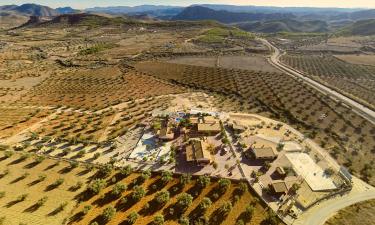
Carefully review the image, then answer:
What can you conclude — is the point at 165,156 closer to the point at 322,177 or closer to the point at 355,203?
the point at 322,177

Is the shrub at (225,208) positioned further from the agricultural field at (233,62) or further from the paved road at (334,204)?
the agricultural field at (233,62)

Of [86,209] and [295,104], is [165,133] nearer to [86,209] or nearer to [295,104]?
[86,209]

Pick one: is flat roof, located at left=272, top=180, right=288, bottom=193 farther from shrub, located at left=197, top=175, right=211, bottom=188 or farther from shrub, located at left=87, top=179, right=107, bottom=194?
shrub, located at left=87, top=179, right=107, bottom=194

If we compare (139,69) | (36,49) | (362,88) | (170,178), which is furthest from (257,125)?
(36,49)

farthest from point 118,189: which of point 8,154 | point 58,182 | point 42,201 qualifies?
A: point 8,154

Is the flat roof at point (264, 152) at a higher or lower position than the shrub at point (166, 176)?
higher

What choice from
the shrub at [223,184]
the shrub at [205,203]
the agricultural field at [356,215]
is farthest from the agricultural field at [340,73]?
the shrub at [205,203]

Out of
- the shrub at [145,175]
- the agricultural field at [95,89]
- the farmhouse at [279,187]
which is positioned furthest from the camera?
the agricultural field at [95,89]
